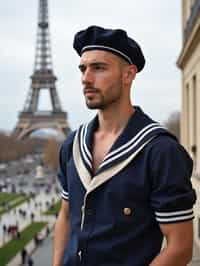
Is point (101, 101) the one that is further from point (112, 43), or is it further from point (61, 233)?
point (61, 233)

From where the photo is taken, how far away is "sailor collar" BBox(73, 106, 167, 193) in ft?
7.64

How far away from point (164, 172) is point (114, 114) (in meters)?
0.41

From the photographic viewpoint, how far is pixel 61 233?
2.75 m

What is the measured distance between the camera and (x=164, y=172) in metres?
2.22

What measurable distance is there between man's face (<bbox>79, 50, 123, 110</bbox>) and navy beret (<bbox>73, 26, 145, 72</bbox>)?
28mm

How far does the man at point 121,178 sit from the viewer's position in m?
2.24

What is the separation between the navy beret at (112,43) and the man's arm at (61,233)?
0.79m

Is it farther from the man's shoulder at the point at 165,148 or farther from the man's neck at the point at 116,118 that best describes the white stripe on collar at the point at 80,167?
the man's shoulder at the point at 165,148

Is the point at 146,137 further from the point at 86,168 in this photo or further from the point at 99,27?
the point at 99,27

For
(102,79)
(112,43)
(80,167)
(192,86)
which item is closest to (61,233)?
(80,167)

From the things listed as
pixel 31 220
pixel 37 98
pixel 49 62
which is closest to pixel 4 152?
pixel 37 98

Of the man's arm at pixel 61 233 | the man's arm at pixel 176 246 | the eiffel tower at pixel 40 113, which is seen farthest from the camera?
the eiffel tower at pixel 40 113

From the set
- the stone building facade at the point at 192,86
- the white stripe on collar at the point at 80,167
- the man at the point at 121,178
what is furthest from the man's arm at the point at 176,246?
the stone building facade at the point at 192,86

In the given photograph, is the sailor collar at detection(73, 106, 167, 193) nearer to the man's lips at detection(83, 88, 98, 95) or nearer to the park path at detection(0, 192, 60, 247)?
the man's lips at detection(83, 88, 98, 95)
